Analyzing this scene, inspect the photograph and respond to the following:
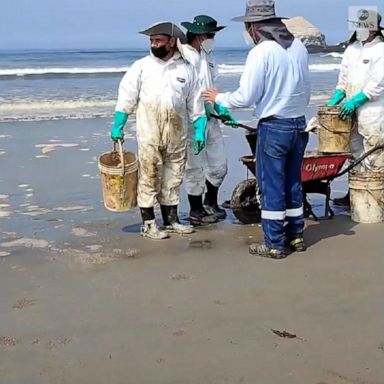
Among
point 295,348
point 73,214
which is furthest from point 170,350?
point 73,214

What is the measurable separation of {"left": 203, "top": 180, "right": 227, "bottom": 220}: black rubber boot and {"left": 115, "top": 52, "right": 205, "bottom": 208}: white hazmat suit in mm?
701

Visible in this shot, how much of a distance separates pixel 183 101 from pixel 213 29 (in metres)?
0.82

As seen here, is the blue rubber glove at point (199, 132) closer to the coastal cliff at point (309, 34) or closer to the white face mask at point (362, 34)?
the white face mask at point (362, 34)

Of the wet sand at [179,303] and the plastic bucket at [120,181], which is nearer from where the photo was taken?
the wet sand at [179,303]

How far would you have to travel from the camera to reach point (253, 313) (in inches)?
181

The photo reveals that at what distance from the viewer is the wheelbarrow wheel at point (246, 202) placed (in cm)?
670

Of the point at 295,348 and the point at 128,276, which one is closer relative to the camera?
the point at 295,348

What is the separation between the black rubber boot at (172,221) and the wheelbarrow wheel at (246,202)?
0.48 m

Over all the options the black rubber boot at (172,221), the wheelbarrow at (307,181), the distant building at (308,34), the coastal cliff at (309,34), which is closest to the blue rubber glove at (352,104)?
the wheelbarrow at (307,181)

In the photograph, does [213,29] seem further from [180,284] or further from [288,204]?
[180,284]

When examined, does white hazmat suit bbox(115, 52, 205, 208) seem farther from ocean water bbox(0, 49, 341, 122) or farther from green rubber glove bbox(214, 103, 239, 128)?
ocean water bbox(0, 49, 341, 122)

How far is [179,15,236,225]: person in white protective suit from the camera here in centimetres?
662

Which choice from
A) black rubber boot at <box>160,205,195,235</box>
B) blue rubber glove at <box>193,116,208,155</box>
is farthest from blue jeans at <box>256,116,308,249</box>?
black rubber boot at <box>160,205,195,235</box>

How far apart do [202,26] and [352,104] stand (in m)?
1.50
